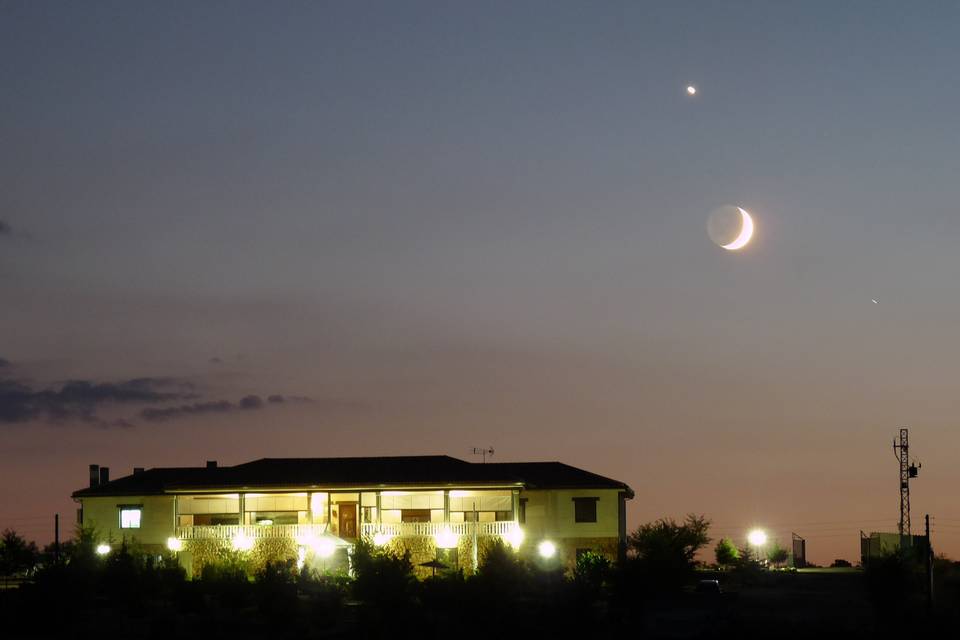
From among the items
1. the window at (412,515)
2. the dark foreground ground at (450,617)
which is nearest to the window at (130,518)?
the window at (412,515)

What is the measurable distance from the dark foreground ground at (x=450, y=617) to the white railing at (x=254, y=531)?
838cm

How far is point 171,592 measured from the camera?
5156 cm

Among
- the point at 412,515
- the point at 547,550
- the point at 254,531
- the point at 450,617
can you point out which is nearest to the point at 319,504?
the point at 254,531

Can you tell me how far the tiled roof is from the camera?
201ft

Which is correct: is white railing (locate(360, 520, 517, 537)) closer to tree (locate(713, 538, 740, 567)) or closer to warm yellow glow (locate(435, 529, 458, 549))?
warm yellow glow (locate(435, 529, 458, 549))

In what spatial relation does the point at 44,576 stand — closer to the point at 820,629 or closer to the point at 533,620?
the point at 533,620

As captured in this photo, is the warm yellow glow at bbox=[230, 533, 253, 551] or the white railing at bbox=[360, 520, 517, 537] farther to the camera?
the warm yellow glow at bbox=[230, 533, 253, 551]

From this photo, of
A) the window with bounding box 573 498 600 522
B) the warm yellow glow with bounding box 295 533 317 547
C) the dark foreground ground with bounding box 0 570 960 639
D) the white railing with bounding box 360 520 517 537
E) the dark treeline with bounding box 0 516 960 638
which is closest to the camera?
the dark foreground ground with bounding box 0 570 960 639

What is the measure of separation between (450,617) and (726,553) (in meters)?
33.8

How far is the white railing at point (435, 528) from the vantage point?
193ft

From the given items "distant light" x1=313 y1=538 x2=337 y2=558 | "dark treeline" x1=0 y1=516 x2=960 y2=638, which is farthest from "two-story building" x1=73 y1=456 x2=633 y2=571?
"dark treeline" x1=0 y1=516 x2=960 y2=638

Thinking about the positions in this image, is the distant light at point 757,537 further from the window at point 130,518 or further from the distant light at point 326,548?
the window at point 130,518

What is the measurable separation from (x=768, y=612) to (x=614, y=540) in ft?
56.8

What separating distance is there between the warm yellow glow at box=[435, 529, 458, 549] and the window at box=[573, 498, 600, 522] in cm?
834
